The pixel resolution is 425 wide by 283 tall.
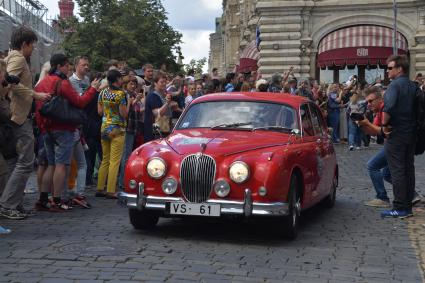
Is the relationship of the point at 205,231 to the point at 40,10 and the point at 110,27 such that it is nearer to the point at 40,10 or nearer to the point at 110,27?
the point at 40,10

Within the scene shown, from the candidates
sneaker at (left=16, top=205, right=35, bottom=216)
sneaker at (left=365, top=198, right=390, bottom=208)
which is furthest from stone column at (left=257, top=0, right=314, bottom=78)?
sneaker at (left=16, top=205, right=35, bottom=216)

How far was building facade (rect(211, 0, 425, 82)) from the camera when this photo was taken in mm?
33281

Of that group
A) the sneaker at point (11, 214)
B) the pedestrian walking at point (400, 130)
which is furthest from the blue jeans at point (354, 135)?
the sneaker at point (11, 214)

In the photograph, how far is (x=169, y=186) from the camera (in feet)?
25.0

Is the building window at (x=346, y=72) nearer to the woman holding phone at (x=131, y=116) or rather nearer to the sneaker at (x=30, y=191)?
the woman holding phone at (x=131, y=116)

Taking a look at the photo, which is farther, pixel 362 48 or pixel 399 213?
pixel 362 48

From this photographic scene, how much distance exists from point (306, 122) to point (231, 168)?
2.03 meters

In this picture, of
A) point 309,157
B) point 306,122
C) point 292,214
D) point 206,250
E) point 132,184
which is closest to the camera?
point 206,250

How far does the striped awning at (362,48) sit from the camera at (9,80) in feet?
86.8

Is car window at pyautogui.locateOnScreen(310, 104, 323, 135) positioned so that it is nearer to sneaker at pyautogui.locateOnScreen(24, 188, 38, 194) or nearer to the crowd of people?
the crowd of people

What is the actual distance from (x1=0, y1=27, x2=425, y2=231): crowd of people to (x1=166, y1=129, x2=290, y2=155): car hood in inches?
59.8

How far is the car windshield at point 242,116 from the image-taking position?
873 centimetres

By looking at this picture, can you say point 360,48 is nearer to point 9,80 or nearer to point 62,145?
point 62,145

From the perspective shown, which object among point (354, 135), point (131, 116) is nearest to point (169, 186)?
point (131, 116)
